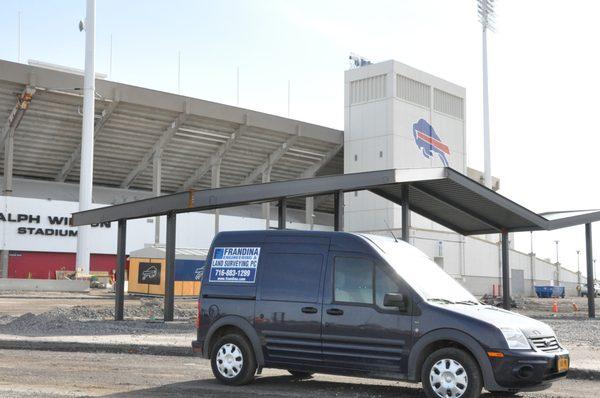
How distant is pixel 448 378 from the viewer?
8.20 m

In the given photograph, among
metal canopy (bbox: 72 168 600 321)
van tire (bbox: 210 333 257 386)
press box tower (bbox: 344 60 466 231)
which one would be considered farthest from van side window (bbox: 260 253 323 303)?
press box tower (bbox: 344 60 466 231)

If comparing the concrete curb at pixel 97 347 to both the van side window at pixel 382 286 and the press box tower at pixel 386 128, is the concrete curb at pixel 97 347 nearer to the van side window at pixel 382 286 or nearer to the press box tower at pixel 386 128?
the van side window at pixel 382 286

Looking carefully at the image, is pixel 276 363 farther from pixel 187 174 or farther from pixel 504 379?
pixel 187 174

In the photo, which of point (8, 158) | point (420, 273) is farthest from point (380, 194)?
point (8, 158)

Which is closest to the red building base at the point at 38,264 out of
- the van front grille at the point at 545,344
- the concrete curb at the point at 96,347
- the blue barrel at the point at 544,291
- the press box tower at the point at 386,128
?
the press box tower at the point at 386,128

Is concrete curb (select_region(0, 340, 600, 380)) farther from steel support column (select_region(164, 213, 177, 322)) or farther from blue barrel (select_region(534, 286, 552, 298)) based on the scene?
blue barrel (select_region(534, 286, 552, 298))

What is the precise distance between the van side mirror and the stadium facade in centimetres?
4268

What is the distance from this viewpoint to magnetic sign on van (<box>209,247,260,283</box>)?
9953mm

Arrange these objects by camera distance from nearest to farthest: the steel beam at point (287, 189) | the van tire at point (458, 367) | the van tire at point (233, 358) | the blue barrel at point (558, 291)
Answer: the van tire at point (458, 367)
the van tire at point (233, 358)
the steel beam at point (287, 189)
the blue barrel at point (558, 291)

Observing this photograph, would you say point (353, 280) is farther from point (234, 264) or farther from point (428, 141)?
point (428, 141)

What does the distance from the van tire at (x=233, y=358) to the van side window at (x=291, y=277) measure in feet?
2.24

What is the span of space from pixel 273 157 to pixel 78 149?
16.0 meters

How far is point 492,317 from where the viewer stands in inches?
331

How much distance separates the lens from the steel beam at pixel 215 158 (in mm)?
58688
